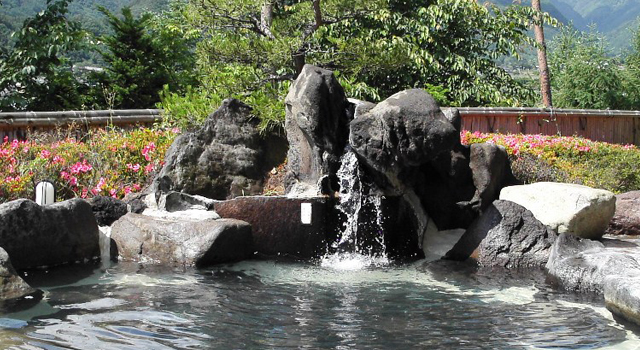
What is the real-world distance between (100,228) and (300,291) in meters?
3.46

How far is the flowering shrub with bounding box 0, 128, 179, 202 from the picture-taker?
437 inches

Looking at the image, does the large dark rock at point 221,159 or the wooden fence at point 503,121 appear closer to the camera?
the large dark rock at point 221,159

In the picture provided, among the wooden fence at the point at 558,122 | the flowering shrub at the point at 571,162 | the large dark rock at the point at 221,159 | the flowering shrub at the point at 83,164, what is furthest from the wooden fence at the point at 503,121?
the large dark rock at the point at 221,159

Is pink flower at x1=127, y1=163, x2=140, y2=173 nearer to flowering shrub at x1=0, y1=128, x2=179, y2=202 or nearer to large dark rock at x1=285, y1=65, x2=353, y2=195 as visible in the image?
flowering shrub at x1=0, y1=128, x2=179, y2=202

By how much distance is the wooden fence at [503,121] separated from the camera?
41.6ft

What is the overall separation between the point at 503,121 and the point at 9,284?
12.5 meters

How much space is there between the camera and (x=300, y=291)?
26.2ft

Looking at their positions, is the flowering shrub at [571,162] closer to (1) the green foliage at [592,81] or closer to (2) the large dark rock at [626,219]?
(2) the large dark rock at [626,219]

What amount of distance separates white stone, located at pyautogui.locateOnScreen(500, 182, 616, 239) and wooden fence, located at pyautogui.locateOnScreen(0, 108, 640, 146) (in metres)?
6.33

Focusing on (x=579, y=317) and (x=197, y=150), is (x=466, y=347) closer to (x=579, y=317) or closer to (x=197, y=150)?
(x=579, y=317)

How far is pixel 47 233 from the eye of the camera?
29.3ft

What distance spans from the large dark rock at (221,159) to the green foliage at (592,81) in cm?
1644

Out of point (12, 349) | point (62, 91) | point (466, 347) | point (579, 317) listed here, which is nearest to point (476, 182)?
point (579, 317)

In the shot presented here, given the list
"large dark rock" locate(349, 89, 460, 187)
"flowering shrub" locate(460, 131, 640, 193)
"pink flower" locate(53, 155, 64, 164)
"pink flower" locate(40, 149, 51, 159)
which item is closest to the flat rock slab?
"large dark rock" locate(349, 89, 460, 187)
